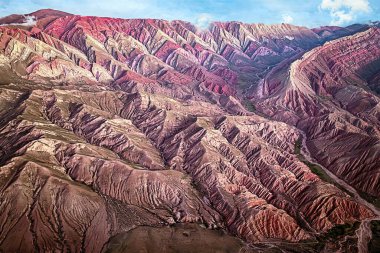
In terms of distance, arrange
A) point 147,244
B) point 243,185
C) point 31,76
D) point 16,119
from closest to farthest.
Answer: point 147,244
point 243,185
point 16,119
point 31,76

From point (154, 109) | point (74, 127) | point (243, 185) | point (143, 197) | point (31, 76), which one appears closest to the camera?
point (143, 197)

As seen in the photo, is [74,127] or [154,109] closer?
[74,127]

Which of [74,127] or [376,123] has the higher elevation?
[376,123]

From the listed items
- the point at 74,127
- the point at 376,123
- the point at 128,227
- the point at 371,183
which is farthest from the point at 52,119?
the point at 376,123

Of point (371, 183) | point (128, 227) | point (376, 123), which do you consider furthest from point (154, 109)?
point (376, 123)

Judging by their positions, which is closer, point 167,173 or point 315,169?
point 167,173

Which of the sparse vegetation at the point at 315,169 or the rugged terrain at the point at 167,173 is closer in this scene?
the rugged terrain at the point at 167,173

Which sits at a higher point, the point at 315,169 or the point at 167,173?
the point at 315,169

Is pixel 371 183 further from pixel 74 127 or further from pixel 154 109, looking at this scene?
pixel 74 127

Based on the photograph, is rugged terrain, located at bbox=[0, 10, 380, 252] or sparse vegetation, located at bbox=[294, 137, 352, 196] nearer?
rugged terrain, located at bbox=[0, 10, 380, 252]
